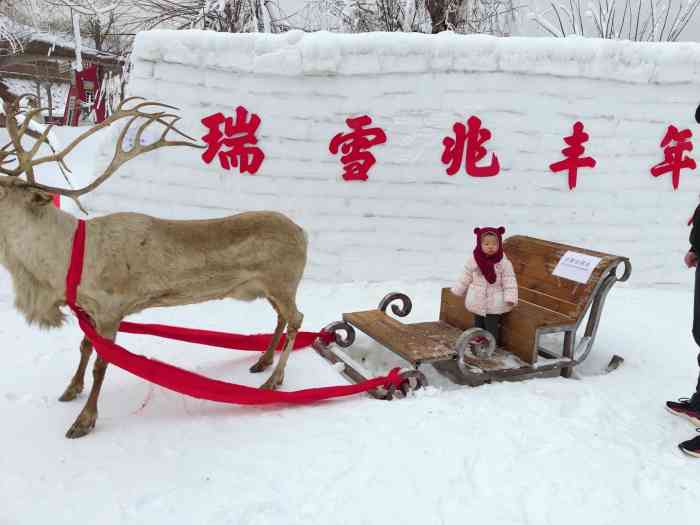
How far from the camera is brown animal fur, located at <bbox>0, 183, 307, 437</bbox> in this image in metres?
2.44

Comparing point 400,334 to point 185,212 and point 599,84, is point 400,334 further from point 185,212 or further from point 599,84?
point 599,84

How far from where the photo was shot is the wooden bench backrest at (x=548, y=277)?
3342 mm

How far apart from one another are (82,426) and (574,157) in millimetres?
4587

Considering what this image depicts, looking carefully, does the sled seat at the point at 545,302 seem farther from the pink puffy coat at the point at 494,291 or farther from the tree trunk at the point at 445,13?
the tree trunk at the point at 445,13

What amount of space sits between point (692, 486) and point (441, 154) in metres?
3.44

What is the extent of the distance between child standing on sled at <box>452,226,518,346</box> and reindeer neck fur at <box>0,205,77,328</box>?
2319 mm

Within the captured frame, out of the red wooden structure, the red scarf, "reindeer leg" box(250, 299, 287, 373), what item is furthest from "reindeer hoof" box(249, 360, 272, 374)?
the red wooden structure

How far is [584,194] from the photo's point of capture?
203 inches

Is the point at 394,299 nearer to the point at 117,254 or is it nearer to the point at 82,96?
the point at 117,254

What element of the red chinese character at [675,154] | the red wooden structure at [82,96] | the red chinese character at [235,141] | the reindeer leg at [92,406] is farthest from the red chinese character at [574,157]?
the red wooden structure at [82,96]

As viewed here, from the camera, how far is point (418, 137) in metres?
5.03

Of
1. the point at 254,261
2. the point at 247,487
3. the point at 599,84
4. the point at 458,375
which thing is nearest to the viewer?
the point at 247,487

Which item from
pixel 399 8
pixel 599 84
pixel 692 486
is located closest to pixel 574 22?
pixel 399 8

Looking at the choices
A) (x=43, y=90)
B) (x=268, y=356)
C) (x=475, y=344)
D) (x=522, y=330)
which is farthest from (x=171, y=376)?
(x=43, y=90)
